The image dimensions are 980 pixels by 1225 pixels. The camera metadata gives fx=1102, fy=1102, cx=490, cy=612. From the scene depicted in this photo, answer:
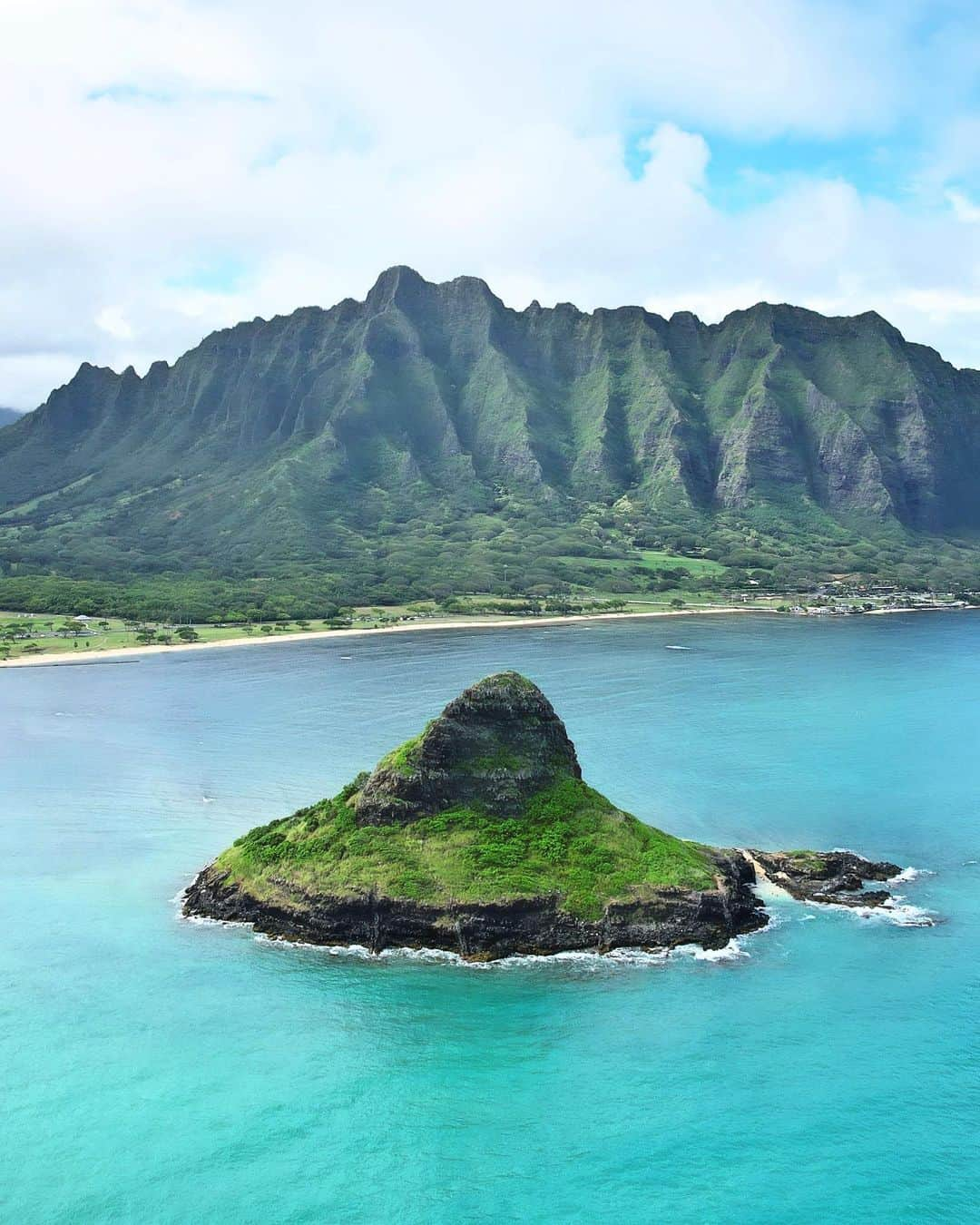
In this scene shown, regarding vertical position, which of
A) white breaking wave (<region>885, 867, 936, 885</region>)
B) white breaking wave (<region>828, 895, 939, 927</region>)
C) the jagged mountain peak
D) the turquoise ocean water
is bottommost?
the turquoise ocean water

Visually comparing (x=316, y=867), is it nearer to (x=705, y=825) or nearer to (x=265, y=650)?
(x=705, y=825)

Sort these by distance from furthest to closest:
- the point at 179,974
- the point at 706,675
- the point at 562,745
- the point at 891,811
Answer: the point at 706,675 < the point at 891,811 < the point at 562,745 < the point at 179,974

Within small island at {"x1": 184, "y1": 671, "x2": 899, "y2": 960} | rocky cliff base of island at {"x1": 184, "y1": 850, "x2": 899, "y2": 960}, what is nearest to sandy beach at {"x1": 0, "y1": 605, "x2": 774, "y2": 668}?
small island at {"x1": 184, "y1": 671, "x2": 899, "y2": 960}

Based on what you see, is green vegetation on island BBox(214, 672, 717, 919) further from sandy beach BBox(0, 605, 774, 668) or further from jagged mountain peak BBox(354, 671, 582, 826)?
sandy beach BBox(0, 605, 774, 668)

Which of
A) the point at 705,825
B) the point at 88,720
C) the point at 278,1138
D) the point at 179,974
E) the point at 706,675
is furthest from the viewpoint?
the point at 706,675

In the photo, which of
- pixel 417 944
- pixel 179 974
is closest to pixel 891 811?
pixel 417 944

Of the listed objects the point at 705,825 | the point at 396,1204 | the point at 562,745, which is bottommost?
the point at 396,1204
